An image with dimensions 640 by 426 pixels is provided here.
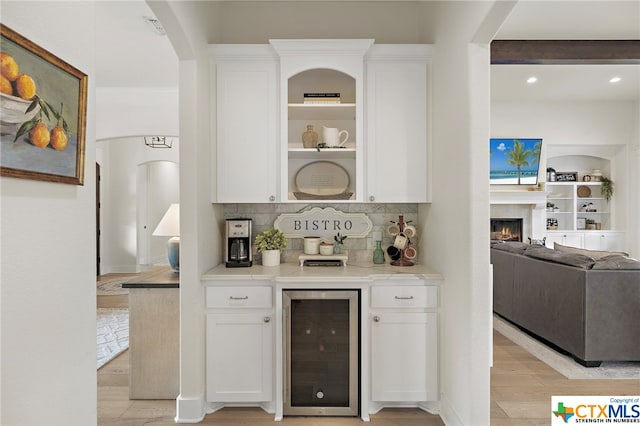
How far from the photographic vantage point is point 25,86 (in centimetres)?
104

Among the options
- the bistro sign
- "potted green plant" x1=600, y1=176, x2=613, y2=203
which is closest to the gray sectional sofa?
the bistro sign

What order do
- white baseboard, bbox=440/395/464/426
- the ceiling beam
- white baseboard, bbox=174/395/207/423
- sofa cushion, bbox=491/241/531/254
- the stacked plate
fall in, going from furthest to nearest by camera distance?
sofa cushion, bbox=491/241/531/254
the ceiling beam
the stacked plate
white baseboard, bbox=174/395/207/423
white baseboard, bbox=440/395/464/426

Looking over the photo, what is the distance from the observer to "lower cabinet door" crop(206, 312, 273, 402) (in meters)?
2.49

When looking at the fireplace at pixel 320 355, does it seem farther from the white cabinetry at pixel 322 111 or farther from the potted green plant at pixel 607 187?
the potted green plant at pixel 607 187

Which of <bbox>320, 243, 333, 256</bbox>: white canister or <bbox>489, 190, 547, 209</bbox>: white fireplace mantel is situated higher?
<bbox>489, 190, 547, 209</bbox>: white fireplace mantel

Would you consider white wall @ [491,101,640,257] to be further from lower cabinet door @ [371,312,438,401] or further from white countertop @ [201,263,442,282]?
lower cabinet door @ [371,312,438,401]

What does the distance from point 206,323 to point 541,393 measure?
249 centimetres

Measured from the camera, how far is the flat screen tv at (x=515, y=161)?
7250mm

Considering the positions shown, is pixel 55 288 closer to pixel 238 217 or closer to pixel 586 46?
pixel 238 217

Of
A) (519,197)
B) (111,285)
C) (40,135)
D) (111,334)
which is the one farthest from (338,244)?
(519,197)

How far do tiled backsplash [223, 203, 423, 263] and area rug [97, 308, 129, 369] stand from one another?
5.86 ft

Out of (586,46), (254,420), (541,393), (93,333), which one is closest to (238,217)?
(254,420)

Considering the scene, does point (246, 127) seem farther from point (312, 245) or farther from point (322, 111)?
point (312, 245)

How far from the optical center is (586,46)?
13.2ft
